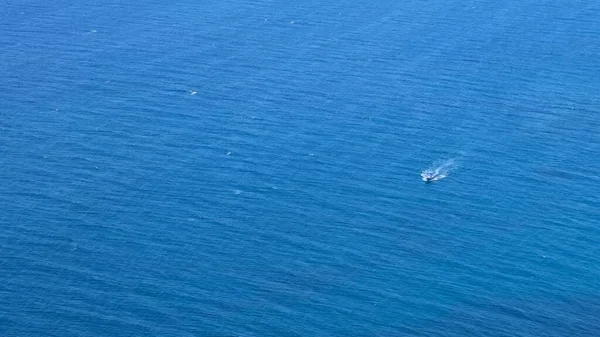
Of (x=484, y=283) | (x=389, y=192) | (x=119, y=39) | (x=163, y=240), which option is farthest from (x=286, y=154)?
(x=119, y=39)

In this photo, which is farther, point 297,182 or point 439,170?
point 439,170

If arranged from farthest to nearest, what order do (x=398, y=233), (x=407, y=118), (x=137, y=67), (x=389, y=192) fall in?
(x=137, y=67) → (x=407, y=118) → (x=389, y=192) → (x=398, y=233)

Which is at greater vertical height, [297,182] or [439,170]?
[297,182]

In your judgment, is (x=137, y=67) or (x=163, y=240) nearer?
(x=163, y=240)

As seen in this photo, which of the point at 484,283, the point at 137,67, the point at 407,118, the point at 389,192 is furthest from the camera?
the point at 137,67

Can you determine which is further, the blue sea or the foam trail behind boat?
the foam trail behind boat

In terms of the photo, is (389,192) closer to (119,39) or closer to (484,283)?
(484,283)

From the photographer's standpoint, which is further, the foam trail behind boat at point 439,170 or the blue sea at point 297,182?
the foam trail behind boat at point 439,170
